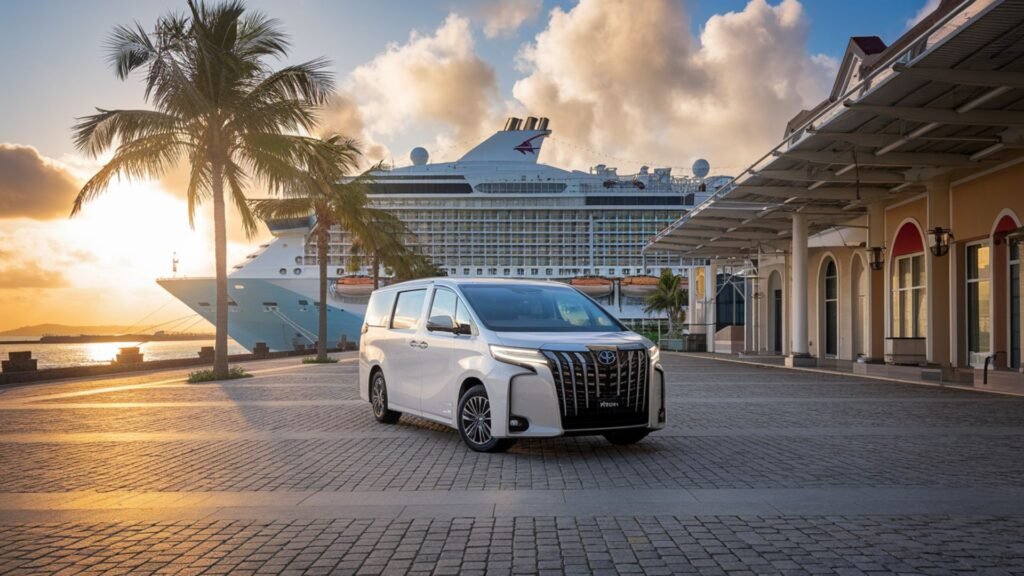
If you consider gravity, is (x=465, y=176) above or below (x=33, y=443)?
above

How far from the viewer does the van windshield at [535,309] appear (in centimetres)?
893

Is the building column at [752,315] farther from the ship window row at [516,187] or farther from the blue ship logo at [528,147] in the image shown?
the blue ship logo at [528,147]

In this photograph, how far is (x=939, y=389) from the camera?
16.8 metres

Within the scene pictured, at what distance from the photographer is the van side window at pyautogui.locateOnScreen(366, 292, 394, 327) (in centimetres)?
1105

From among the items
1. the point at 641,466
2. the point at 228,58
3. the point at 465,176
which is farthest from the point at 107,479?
the point at 465,176

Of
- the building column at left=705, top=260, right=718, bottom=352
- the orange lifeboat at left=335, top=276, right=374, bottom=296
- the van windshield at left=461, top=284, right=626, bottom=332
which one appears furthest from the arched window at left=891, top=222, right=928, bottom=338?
the orange lifeboat at left=335, top=276, right=374, bottom=296

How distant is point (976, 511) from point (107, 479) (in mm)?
6169

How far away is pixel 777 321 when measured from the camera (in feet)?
123

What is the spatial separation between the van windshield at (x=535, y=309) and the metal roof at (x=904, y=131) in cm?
587

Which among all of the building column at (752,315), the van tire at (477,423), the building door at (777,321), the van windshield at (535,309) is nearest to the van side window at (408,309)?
the van windshield at (535,309)

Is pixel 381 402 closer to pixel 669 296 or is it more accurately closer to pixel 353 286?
pixel 353 286

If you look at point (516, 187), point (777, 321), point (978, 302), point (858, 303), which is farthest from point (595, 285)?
point (978, 302)

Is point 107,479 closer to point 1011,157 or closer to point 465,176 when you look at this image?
point 1011,157

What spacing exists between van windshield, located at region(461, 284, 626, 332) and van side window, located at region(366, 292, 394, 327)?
184 centimetres
